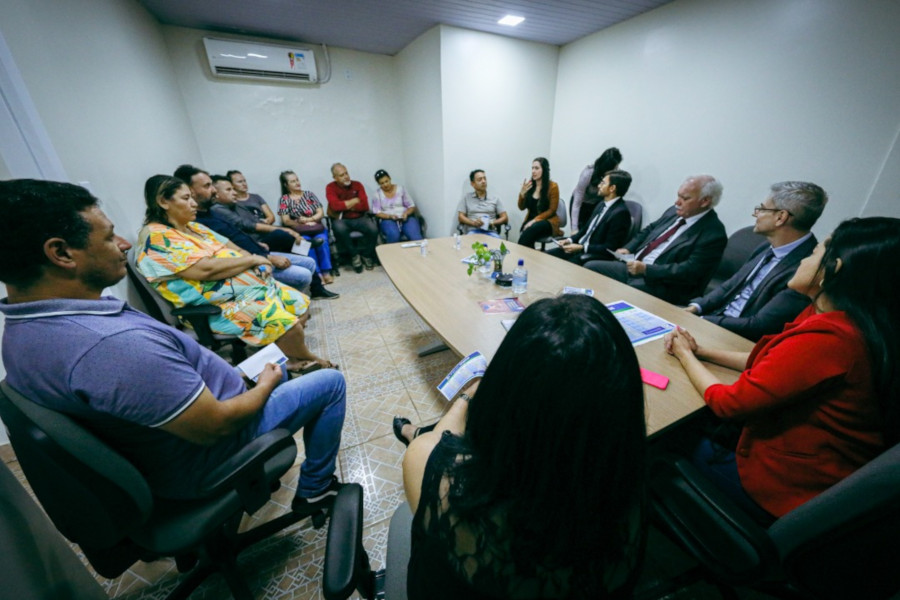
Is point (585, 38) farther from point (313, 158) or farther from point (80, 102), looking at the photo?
point (80, 102)

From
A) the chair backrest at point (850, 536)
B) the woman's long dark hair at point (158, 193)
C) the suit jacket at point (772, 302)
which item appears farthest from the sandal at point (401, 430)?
the woman's long dark hair at point (158, 193)

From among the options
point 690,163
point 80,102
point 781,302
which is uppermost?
point 80,102

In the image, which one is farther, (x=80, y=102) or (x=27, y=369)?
(x=80, y=102)

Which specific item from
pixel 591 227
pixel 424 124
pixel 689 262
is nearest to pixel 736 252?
pixel 689 262

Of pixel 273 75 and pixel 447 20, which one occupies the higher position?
pixel 447 20

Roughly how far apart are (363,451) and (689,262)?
2.40m

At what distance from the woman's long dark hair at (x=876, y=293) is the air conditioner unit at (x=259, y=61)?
16.2ft

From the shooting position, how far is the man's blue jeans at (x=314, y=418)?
115 cm

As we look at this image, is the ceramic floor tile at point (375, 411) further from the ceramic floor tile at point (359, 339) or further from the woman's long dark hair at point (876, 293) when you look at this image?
the woman's long dark hair at point (876, 293)

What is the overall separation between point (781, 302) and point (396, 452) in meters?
1.98

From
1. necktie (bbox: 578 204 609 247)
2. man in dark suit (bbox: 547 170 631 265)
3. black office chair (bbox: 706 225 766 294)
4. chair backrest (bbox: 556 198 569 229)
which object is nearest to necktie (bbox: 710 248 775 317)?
black office chair (bbox: 706 225 766 294)

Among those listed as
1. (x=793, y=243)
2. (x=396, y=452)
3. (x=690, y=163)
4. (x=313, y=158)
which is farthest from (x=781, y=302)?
(x=313, y=158)

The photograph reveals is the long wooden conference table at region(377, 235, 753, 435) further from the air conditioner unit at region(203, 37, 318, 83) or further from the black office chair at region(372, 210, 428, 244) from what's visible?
the air conditioner unit at region(203, 37, 318, 83)

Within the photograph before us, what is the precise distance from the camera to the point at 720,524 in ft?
2.32
